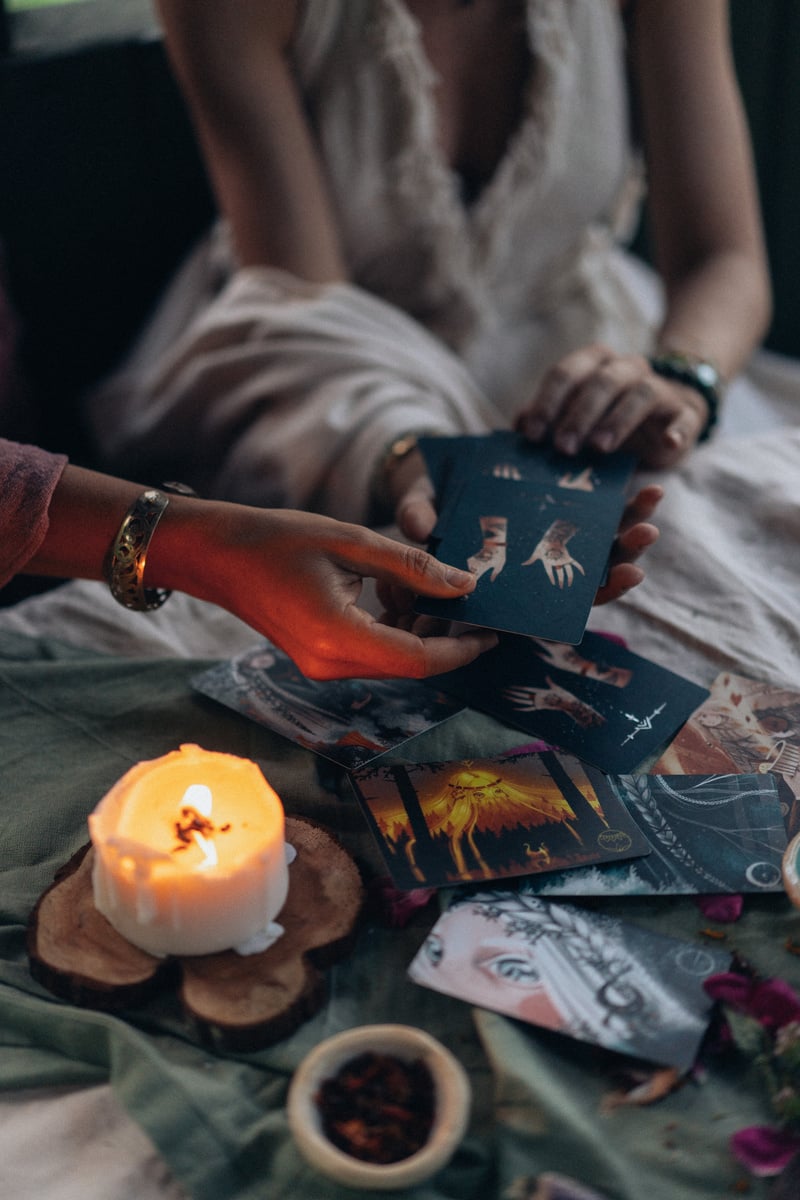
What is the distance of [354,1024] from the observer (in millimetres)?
604

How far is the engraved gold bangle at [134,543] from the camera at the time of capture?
2.87 feet

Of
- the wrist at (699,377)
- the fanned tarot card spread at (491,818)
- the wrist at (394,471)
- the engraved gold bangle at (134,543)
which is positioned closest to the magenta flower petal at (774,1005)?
the fanned tarot card spread at (491,818)

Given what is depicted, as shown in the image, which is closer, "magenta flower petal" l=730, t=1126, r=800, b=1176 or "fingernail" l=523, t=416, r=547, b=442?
"magenta flower petal" l=730, t=1126, r=800, b=1176

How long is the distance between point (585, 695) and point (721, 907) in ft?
0.81

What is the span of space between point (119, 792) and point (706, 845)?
Result: 418 millimetres

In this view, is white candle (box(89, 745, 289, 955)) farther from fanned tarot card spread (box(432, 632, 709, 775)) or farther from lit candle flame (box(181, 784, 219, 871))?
fanned tarot card spread (box(432, 632, 709, 775))

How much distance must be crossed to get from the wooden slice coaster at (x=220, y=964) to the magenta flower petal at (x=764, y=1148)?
26 centimetres

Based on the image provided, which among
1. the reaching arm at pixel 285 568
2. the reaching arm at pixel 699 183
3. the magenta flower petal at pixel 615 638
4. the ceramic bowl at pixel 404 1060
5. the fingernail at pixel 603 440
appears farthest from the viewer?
the reaching arm at pixel 699 183

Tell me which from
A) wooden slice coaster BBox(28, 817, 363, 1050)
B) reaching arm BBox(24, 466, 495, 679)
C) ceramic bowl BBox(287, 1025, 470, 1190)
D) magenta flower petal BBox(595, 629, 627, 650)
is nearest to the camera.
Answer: ceramic bowl BBox(287, 1025, 470, 1190)

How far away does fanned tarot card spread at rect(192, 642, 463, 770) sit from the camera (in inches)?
32.2

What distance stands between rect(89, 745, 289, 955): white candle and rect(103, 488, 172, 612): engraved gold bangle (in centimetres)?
28

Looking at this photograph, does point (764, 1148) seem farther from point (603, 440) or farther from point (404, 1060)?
point (603, 440)

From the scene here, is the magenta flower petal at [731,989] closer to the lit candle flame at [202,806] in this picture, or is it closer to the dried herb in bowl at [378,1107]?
the dried herb in bowl at [378,1107]

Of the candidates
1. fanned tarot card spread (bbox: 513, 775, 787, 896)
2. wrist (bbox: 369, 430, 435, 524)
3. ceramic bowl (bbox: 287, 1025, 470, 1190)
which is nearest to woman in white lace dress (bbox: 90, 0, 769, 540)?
wrist (bbox: 369, 430, 435, 524)
